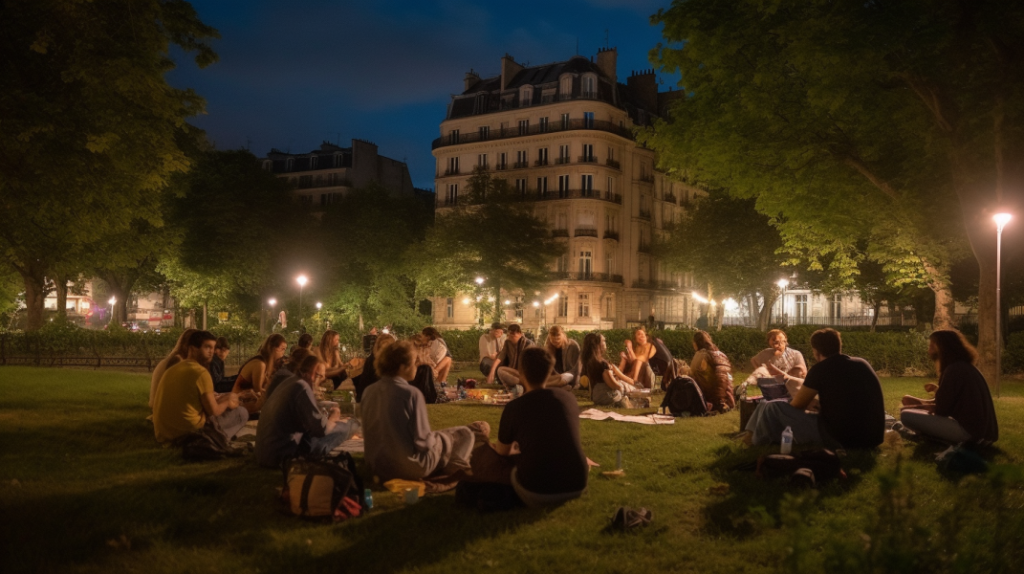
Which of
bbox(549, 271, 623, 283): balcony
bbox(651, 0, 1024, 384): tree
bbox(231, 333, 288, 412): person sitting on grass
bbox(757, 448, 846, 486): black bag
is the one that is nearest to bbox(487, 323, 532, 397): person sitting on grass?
bbox(231, 333, 288, 412): person sitting on grass

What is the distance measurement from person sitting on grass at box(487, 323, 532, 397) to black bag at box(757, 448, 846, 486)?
8080 millimetres

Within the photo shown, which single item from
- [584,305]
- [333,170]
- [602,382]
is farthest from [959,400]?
[333,170]

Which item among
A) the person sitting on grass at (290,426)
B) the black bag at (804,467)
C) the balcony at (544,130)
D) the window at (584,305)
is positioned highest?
the balcony at (544,130)

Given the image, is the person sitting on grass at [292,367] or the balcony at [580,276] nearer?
the person sitting on grass at [292,367]

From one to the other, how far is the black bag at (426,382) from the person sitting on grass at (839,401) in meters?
6.70

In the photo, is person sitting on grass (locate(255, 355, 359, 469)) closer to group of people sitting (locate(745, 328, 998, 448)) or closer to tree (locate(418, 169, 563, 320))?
group of people sitting (locate(745, 328, 998, 448))

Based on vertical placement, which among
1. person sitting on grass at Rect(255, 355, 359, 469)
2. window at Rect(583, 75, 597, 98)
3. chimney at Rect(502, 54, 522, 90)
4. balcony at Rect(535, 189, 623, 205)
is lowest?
person sitting on grass at Rect(255, 355, 359, 469)

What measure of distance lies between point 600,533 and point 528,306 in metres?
52.0

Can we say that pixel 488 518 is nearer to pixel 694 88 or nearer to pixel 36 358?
pixel 694 88

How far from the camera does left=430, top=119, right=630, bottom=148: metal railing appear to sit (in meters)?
58.3

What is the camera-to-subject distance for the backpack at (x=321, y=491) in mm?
6062

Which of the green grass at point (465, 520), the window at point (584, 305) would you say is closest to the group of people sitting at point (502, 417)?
the green grass at point (465, 520)

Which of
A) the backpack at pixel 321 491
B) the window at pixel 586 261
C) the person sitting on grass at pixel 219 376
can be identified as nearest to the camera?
the backpack at pixel 321 491

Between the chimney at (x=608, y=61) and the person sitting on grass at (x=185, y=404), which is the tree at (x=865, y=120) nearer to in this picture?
the person sitting on grass at (x=185, y=404)
